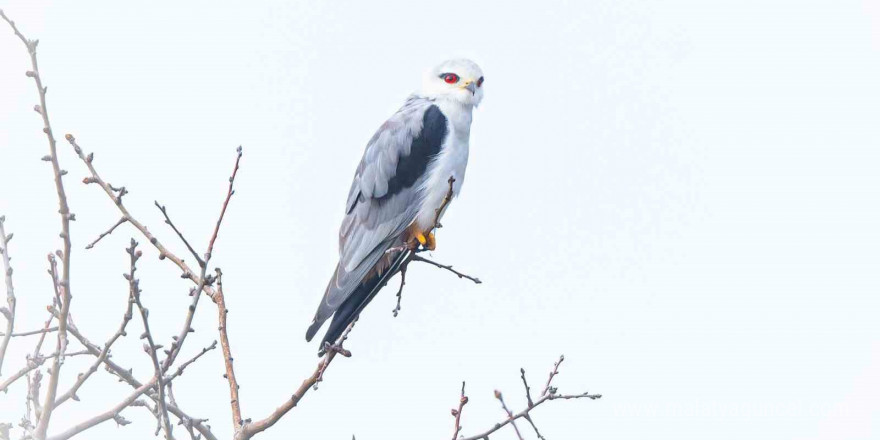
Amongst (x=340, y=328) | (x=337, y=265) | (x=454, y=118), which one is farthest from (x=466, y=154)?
(x=340, y=328)

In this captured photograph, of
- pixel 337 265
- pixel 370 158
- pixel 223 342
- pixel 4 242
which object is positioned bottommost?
pixel 223 342

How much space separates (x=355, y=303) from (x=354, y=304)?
0.03ft

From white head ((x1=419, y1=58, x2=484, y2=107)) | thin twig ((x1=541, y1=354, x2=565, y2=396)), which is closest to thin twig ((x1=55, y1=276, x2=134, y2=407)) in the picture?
thin twig ((x1=541, y1=354, x2=565, y2=396))

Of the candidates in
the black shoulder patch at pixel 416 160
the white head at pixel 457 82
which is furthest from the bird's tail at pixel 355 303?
the white head at pixel 457 82

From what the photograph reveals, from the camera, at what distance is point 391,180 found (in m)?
5.79

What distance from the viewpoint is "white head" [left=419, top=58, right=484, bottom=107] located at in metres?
6.13

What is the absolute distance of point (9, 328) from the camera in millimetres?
3031

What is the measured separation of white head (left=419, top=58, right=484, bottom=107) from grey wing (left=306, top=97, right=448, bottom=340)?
11.9 inches

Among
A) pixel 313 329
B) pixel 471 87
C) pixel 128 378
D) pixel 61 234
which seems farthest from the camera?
pixel 471 87

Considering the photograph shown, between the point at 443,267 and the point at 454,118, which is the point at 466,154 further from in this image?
the point at 443,267

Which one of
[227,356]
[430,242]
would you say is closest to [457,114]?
[430,242]

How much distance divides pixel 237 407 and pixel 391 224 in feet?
8.07

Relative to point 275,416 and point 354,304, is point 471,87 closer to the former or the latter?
point 354,304

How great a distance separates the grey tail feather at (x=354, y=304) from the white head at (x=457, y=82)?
1.18 m
